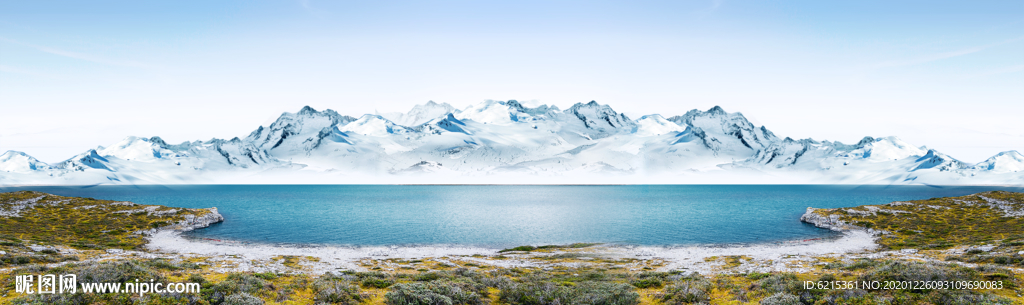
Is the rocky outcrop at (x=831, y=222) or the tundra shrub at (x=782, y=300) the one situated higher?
the tundra shrub at (x=782, y=300)

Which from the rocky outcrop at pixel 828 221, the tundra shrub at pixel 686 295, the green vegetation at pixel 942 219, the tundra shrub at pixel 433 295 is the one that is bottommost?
the rocky outcrop at pixel 828 221

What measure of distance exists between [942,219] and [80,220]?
130142mm

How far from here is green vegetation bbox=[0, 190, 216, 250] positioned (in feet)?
182

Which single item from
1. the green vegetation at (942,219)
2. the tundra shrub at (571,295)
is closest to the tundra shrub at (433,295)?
the tundra shrub at (571,295)

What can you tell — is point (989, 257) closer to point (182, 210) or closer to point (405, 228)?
point (405, 228)

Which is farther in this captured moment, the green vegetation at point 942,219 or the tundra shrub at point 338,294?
the green vegetation at point 942,219

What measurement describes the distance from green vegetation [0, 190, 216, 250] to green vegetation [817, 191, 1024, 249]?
303 feet

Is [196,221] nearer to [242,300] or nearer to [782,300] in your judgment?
[242,300]

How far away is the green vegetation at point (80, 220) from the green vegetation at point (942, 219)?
92.5m

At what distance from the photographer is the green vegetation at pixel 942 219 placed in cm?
5697

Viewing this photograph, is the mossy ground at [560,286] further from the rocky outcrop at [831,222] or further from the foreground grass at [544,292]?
the rocky outcrop at [831,222]

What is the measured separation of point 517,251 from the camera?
52.4 m

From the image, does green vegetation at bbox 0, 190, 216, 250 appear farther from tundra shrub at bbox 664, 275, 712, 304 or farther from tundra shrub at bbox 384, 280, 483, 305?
tundra shrub at bbox 664, 275, 712, 304

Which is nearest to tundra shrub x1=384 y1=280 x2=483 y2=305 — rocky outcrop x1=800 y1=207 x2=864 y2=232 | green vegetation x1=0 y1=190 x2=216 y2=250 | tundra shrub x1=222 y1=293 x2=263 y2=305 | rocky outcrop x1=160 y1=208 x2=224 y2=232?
tundra shrub x1=222 y1=293 x2=263 y2=305
